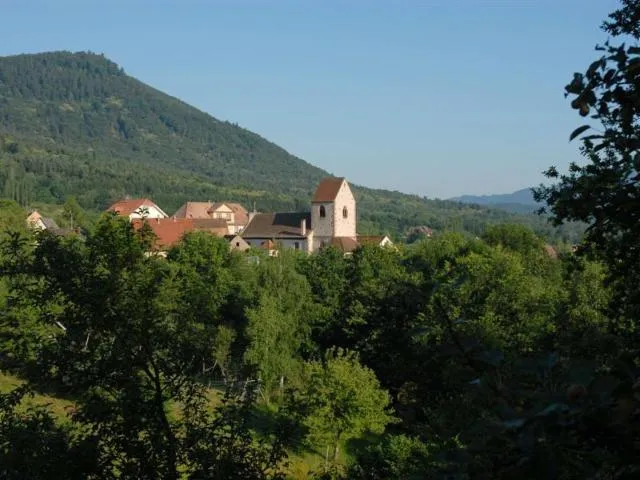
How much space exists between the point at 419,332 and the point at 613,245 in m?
3.35

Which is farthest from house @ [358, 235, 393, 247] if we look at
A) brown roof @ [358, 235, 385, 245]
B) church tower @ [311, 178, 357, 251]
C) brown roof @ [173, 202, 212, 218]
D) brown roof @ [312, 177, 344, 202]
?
brown roof @ [173, 202, 212, 218]

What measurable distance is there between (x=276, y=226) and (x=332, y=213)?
345 inches

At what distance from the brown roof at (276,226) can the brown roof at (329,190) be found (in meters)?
3.81

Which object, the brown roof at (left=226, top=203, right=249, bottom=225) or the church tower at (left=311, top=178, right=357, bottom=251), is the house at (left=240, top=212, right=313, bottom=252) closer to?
the church tower at (left=311, top=178, right=357, bottom=251)

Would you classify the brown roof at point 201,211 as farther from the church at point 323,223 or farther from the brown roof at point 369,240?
the brown roof at point 369,240

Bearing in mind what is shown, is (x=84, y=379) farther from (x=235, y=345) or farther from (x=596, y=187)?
(x=235, y=345)

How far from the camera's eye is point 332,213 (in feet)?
252

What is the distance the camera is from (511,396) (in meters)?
2.79

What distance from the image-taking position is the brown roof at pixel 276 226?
263 feet

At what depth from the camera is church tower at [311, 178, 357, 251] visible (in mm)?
76938

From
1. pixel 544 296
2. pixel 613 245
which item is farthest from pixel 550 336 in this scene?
pixel 613 245

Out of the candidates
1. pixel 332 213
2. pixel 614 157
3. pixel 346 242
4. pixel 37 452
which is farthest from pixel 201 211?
pixel 614 157

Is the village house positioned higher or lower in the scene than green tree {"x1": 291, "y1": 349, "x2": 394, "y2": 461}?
higher

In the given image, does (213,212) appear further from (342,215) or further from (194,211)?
(342,215)
